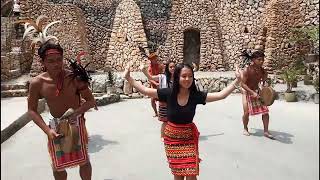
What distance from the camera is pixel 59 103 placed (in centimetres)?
355

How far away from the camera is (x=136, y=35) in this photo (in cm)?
1880

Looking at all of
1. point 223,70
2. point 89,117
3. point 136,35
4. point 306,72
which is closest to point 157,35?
point 136,35

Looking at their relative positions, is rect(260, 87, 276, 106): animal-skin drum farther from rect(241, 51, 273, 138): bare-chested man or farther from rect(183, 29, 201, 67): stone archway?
rect(183, 29, 201, 67): stone archway

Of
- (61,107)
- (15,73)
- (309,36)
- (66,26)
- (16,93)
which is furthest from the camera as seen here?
(66,26)

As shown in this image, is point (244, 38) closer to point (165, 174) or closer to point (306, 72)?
point (306, 72)

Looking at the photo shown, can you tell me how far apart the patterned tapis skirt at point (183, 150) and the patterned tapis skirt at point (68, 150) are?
2.59 ft

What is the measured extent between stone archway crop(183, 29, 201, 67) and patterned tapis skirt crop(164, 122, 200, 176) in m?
15.9

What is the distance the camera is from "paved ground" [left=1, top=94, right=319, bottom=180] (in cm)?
466

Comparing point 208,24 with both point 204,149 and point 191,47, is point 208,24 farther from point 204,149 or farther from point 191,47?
point 204,149

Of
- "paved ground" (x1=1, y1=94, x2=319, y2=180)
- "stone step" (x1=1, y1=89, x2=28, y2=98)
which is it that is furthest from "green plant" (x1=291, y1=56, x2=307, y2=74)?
"stone step" (x1=1, y1=89, x2=28, y2=98)

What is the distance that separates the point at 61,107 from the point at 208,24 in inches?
606

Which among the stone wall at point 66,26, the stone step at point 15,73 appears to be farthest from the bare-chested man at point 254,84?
the stone wall at point 66,26

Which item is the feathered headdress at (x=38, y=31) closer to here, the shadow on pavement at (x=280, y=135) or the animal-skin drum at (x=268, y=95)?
the animal-skin drum at (x=268, y=95)

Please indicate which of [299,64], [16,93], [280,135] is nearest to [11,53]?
[16,93]
